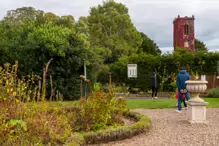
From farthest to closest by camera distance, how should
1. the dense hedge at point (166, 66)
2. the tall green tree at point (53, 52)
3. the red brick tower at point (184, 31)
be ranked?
1. the red brick tower at point (184, 31)
2. the dense hedge at point (166, 66)
3. the tall green tree at point (53, 52)

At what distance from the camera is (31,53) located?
15508 mm

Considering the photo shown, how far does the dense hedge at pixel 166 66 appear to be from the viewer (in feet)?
66.3

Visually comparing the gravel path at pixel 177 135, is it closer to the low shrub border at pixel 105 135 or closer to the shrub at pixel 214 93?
the low shrub border at pixel 105 135

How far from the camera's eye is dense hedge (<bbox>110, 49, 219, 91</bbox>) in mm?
20203

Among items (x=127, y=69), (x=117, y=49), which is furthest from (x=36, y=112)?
(x=117, y=49)

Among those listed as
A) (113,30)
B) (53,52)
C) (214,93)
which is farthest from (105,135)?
(113,30)

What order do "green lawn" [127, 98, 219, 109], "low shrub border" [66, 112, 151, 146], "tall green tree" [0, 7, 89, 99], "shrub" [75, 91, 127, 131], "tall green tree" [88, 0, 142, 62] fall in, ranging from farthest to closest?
"tall green tree" [88, 0, 142, 62] → "tall green tree" [0, 7, 89, 99] → "green lawn" [127, 98, 219, 109] → "shrub" [75, 91, 127, 131] → "low shrub border" [66, 112, 151, 146]

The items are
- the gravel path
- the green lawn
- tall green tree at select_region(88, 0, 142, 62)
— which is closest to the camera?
the gravel path

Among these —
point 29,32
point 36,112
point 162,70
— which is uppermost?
point 29,32

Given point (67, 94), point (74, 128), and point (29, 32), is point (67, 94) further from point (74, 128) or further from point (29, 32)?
point (74, 128)

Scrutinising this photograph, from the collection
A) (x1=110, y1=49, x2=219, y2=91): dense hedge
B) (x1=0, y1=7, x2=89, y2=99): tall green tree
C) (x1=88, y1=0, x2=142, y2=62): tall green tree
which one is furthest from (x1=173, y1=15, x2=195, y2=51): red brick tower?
(x1=0, y1=7, x2=89, y2=99): tall green tree

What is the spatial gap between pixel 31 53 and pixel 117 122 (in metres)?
9.45

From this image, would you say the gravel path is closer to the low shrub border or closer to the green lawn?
the low shrub border

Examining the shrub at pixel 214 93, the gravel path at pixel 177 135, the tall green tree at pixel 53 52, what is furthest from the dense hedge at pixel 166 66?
the gravel path at pixel 177 135
